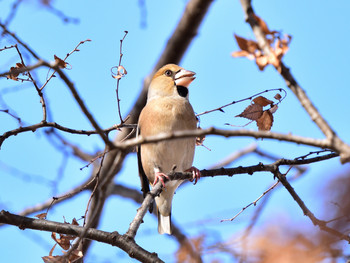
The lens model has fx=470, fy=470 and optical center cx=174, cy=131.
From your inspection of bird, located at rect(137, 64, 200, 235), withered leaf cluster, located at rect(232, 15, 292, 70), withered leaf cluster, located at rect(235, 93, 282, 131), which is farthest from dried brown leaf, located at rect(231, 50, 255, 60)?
bird, located at rect(137, 64, 200, 235)

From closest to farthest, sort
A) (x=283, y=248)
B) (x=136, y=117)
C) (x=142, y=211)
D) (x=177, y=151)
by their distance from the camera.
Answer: (x=283, y=248)
(x=142, y=211)
(x=177, y=151)
(x=136, y=117)

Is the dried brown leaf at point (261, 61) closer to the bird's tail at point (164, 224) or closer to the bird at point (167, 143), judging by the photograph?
the bird at point (167, 143)

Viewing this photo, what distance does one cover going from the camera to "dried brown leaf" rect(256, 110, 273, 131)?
3459 mm

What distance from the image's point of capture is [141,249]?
2.89 m

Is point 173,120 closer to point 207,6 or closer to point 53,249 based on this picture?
point 207,6

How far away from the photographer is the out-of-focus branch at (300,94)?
1802 mm

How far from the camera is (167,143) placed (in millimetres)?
4629

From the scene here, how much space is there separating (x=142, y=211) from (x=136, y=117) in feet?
8.15

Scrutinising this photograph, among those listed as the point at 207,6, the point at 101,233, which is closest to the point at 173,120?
the point at 207,6

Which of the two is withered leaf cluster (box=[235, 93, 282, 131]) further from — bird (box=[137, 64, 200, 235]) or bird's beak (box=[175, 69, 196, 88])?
bird's beak (box=[175, 69, 196, 88])

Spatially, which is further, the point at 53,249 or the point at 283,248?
the point at 53,249

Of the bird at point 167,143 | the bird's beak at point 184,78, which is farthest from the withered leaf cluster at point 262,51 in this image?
the bird's beak at point 184,78

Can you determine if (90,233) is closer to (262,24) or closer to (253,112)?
(253,112)

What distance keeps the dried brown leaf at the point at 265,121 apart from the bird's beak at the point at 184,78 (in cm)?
178
